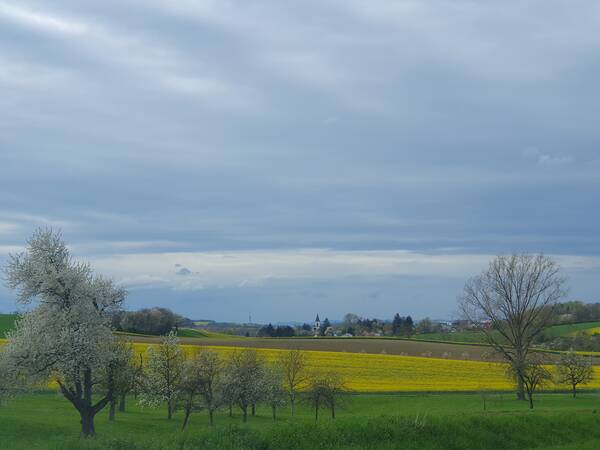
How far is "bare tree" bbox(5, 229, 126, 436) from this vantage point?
34.8 m

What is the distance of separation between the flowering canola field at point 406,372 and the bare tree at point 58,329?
2454 cm

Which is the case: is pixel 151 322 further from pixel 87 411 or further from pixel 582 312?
pixel 582 312

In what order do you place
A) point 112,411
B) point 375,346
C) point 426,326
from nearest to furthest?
point 112,411 → point 375,346 → point 426,326

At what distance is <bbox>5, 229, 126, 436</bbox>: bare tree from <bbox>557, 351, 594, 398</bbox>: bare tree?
42632 millimetres

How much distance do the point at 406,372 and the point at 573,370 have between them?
755 inches

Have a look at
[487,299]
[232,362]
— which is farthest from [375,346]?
[232,362]

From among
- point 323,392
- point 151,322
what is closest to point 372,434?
point 323,392

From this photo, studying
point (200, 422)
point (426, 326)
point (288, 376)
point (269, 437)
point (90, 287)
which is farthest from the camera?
point (426, 326)

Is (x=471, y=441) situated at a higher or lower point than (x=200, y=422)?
higher

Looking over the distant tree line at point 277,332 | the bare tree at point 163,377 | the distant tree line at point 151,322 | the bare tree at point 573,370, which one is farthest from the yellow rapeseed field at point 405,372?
the distant tree line at point 277,332

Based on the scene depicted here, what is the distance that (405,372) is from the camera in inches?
2781

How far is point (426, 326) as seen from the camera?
157625mm

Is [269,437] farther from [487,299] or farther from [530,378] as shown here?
[487,299]

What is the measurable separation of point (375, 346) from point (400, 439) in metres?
76.8
